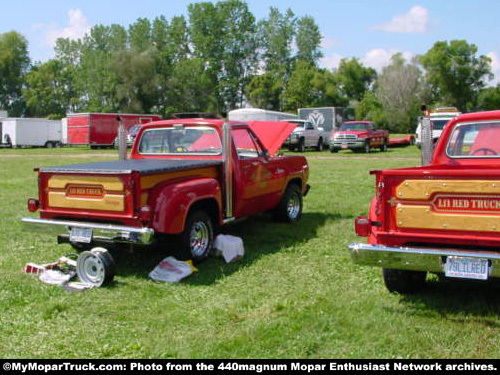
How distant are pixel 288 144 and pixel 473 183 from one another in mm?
25584

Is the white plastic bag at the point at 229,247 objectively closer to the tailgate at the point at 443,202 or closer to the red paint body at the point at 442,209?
the red paint body at the point at 442,209

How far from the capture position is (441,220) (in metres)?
4.52

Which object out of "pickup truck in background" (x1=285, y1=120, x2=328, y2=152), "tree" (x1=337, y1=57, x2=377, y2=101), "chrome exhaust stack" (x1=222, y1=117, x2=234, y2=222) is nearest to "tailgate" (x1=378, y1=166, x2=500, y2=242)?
"chrome exhaust stack" (x1=222, y1=117, x2=234, y2=222)

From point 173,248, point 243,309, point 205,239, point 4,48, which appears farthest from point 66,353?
point 4,48

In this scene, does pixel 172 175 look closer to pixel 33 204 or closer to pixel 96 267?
pixel 96 267

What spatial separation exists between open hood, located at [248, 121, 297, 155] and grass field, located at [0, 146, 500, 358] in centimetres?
251

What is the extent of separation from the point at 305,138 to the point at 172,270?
80.5 feet

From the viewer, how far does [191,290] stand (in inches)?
224

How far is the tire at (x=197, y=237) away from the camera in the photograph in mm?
6324

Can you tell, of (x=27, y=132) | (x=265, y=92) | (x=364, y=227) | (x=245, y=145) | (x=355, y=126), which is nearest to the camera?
(x=364, y=227)

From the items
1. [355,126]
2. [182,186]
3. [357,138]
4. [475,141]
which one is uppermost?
[355,126]

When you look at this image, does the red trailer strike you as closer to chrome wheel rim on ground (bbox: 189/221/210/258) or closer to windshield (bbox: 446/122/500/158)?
chrome wheel rim on ground (bbox: 189/221/210/258)

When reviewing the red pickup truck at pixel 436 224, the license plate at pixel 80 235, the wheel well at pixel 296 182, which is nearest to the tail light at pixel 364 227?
the red pickup truck at pixel 436 224

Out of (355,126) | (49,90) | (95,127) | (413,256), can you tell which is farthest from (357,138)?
(49,90)
